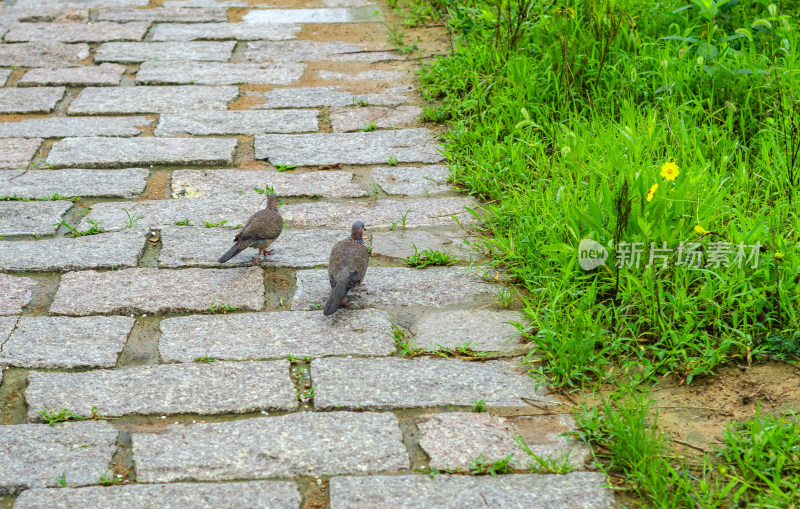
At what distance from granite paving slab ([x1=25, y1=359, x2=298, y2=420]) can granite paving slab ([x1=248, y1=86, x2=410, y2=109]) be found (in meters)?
3.13

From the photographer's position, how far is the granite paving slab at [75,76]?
629 cm

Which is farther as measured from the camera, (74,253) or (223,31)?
(223,31)

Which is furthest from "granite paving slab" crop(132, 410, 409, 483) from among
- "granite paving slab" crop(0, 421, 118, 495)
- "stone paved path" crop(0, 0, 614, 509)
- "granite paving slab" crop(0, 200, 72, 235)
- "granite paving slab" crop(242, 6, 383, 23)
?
"granite paving slab" crop(242, 6, 383, 23)

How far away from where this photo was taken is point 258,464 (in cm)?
275

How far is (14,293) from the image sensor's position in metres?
3.77

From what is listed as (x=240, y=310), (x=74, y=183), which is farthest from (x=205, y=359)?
(x=74, y=183)

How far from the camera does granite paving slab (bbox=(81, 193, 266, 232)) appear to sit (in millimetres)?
4449

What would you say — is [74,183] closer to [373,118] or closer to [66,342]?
[66,342]

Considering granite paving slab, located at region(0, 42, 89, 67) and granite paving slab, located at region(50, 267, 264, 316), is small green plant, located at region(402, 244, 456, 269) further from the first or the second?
granite paving slab, located at region(0, 42, 89, 67)

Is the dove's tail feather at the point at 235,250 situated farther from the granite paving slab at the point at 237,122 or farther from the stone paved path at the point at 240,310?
the granite paving slab at the point at 237,122

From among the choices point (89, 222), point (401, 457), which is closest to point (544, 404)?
point (401, 457)

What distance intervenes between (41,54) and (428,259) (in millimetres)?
4464

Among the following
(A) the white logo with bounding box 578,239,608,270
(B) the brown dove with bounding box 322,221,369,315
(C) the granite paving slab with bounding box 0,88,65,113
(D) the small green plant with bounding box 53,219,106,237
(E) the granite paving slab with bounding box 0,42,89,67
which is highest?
(A) the white logo with bounding box 578,239,608,270

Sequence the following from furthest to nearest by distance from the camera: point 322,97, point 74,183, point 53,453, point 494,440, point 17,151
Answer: point 322,97 < point 17,151 < point 74,183 < point 494,440 < point 53,453
